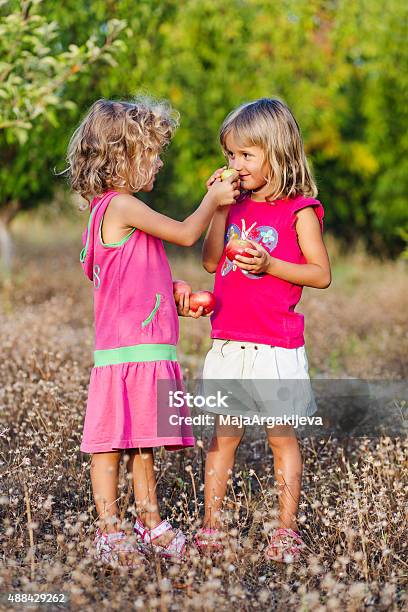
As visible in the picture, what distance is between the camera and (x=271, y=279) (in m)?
3.27

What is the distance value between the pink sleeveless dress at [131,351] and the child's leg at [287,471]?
14.6 inches

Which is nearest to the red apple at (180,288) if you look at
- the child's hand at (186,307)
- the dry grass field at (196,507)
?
the child's hand at (186,307)

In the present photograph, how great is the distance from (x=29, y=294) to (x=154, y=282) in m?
5.55

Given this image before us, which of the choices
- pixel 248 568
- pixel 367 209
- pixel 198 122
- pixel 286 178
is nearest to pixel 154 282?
pixel 286 178

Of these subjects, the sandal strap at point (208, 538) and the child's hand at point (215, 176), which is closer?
the sandal strap at point (208, 538)

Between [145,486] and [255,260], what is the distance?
0.97m

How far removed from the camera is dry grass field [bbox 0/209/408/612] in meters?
2.71

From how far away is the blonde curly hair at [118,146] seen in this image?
317 cm

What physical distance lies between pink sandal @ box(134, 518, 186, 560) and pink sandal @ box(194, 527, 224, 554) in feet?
0.20

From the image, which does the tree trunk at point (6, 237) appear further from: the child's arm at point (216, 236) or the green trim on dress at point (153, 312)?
the green trim on dress at point (153, 312)

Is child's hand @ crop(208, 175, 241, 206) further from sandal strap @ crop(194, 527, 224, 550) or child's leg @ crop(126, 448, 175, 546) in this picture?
sandal strap @ crop(194, 527, 224, 550)

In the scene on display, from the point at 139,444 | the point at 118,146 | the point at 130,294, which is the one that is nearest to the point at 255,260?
the point at 130,294

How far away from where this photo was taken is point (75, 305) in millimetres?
8227

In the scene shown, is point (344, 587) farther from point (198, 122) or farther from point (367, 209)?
point (367, 209)
